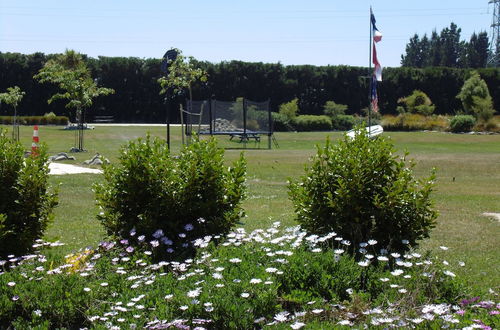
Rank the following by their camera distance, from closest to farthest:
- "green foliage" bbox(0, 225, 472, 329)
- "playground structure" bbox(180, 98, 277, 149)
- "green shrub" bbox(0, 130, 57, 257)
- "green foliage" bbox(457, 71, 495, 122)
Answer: "green foliage" bbox(0, 225, 472, 329), "green shrub" bbox(0, 130, 57, 257), "playground structure" bbox(180, 98, 277, 149), "green foliage" bbox(457, 71, 495, 122)

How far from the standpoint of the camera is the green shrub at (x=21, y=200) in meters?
5.34

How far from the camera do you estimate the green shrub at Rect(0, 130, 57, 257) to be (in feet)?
17.5

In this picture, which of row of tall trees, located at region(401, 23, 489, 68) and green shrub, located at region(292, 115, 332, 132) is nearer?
green shrub, located at region(292, 115, 332, 132)

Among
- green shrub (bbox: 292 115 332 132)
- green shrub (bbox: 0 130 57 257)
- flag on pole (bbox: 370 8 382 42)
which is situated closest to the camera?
green shrub (bbox: 0 130 57 257)

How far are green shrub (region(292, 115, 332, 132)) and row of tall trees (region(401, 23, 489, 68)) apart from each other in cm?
6770

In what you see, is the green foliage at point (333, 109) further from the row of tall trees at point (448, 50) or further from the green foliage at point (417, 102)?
the row of tall trees at point (448, 50)


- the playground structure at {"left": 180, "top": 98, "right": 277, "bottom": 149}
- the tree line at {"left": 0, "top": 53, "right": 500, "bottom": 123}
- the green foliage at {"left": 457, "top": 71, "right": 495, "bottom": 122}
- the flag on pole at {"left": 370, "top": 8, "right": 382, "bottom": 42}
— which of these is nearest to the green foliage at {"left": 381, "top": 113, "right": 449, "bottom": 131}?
the green foliage at {"left": 457, "top": 71, "right": 495, "bottom": 122}

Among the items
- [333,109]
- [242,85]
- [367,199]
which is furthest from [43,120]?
[367,199]

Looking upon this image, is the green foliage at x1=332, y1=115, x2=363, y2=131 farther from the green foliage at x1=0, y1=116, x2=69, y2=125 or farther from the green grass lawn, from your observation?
the green grass lawn

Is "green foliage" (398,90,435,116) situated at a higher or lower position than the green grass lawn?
higher

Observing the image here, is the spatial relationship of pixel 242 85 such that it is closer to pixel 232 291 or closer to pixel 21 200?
pixel 21 200

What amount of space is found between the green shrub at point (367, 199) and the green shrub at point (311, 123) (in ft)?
117

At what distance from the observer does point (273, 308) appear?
150 inches

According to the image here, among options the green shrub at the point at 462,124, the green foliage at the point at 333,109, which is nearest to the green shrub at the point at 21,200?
the green shrub at the point at 462,124
